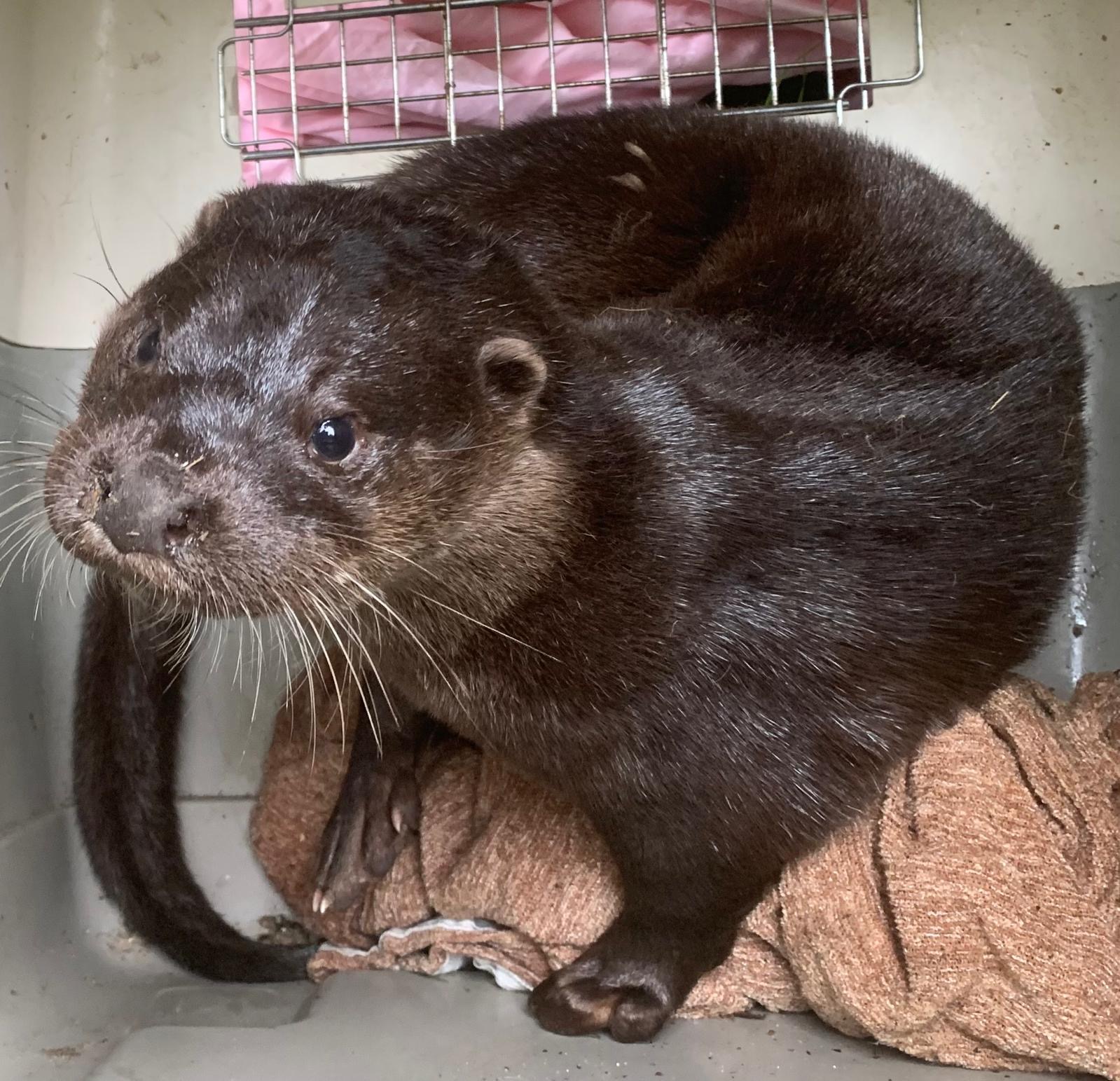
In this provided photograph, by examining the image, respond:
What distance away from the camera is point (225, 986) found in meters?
1.55

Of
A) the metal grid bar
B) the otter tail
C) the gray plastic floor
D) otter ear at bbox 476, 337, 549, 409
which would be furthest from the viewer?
the metal grid bar

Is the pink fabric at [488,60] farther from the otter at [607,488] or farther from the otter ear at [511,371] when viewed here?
the otter ear at [511,371]

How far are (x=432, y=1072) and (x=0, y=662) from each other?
84cm

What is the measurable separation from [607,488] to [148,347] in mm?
443

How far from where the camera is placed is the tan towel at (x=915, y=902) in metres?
1.28

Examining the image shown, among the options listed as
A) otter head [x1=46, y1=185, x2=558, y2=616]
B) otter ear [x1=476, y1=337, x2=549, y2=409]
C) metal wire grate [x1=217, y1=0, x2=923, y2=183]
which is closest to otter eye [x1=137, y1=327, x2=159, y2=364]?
otter head [x1=46, y1=185, x2=558, y2=616]

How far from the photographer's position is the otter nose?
0.86 metres

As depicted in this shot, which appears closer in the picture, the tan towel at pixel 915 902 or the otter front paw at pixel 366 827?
the tan towel at pixel 915 902

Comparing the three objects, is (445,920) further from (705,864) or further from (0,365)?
(0,365)

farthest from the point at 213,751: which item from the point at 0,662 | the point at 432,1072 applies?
the point at 432,1072

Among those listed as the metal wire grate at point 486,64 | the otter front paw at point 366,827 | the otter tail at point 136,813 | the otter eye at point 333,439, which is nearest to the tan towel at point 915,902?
the otter front paw at point 366,827

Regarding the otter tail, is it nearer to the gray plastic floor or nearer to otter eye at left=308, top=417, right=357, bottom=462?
the gray plastic floor

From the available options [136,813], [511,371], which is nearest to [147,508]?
[511,371]

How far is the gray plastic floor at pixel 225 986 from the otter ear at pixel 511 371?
727 millimetres
